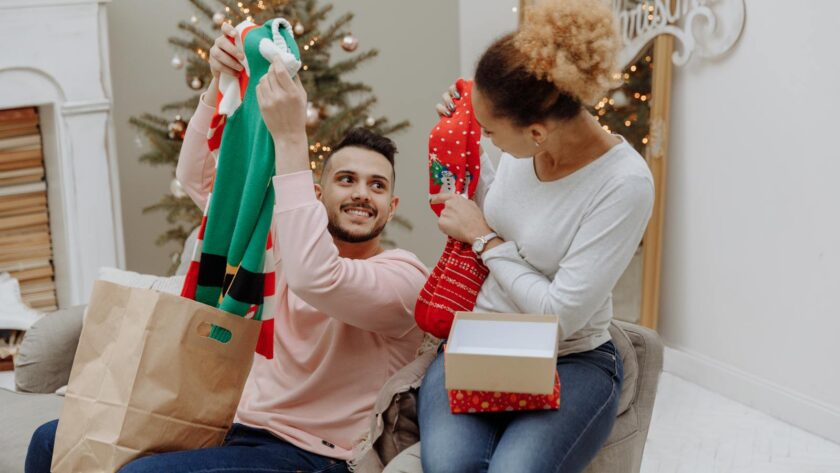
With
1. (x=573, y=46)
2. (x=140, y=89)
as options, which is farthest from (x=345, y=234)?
(x=140, y=89)

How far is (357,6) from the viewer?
5109 millimetres

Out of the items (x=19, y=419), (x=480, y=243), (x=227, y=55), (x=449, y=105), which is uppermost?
(x=227, y=55)

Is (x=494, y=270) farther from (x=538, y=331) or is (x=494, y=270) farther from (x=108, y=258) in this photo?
(x=108, y=258)

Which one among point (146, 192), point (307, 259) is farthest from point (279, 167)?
point (146, 192)

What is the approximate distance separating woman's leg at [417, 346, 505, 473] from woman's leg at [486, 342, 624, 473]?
0.10 ft

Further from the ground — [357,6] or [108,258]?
[357,6]

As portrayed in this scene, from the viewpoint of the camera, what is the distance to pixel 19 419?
256 centimetres

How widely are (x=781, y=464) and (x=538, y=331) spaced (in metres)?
1.91

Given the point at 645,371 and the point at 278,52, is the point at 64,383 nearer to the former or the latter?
the point at 278,52

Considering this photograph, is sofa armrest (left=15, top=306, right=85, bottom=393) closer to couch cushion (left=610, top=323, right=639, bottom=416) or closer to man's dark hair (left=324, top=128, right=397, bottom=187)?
man's dark hair (left=324, top=128, right=397, bottom=187)

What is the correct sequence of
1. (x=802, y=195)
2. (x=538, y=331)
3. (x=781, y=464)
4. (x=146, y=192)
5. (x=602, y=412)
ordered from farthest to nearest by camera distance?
1. (x=146, y=192)
2. (x=802, y=195)
3. (x=781, y=464)
4. (x=602, y=412)
5. (x=538, y=331)

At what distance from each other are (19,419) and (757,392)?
2.56 m

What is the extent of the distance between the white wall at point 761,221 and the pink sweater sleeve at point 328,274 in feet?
5.00

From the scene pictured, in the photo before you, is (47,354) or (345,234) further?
(47,354)
